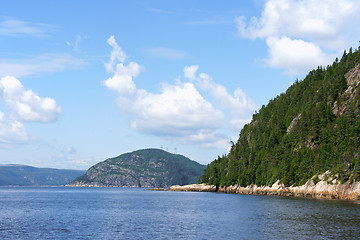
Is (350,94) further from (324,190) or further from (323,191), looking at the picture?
(323,191)

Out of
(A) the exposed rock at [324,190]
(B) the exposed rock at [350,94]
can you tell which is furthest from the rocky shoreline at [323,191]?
(B) the exposed rock at [350,94]

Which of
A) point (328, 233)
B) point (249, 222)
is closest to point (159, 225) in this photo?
point (249, 222)

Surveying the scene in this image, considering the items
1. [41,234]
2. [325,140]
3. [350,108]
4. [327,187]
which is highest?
[350,108]

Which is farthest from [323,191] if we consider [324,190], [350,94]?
[350,94]

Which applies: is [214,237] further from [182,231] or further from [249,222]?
[249,222]

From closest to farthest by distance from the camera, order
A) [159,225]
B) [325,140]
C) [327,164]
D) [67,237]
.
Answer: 1. [67,237]
2. [159,225]
3. [327,164]
4. [325,140]

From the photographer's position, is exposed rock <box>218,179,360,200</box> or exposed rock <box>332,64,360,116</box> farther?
exposed rock <box>332,64,360,116</box>

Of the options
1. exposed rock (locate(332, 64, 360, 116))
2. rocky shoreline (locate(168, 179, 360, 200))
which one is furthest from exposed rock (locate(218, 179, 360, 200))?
exposed rock (locate(332, 64, 360, 116))

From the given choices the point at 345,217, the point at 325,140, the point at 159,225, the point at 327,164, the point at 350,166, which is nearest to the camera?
the point at 159,225

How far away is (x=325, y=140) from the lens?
18325cm

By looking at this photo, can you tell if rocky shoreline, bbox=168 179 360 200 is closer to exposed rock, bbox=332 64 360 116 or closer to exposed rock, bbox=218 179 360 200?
exposed rock, bbox=218 179 360 200

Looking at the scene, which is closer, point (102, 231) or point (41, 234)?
point (41, 234)

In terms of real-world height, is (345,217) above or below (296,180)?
below

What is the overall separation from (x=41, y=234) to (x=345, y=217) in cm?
6083
